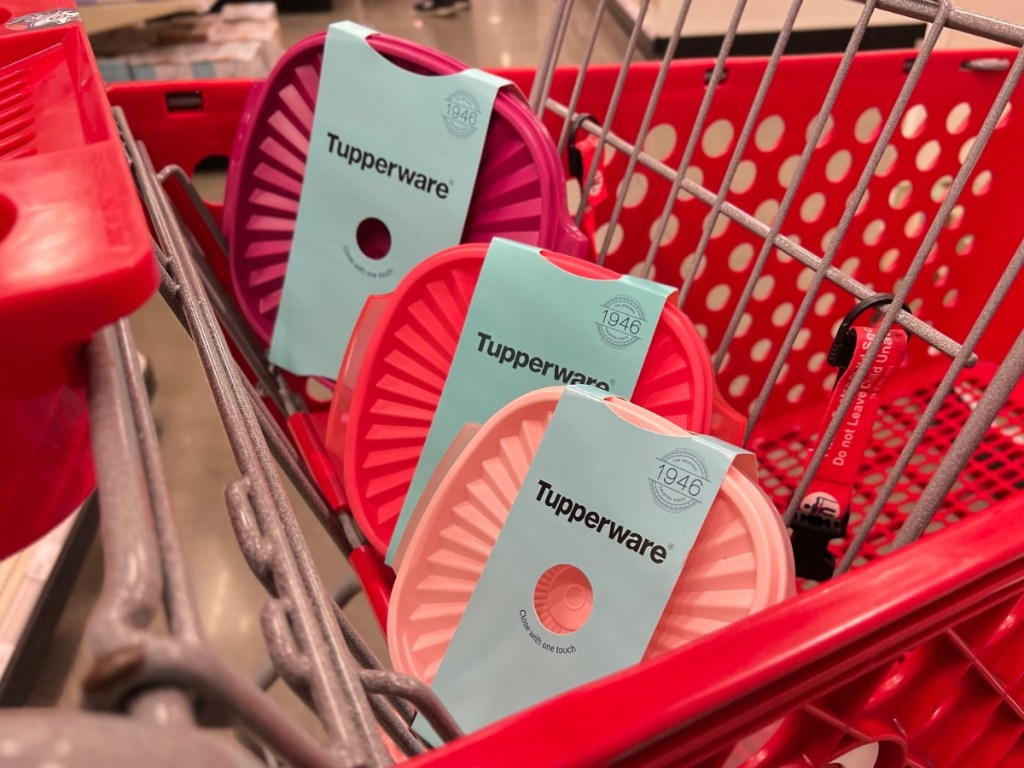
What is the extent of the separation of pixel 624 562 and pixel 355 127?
483 millimetres

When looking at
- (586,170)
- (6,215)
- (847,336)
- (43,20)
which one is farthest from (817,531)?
(43,20)

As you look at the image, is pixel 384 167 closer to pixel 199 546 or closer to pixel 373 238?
pixel 373 238

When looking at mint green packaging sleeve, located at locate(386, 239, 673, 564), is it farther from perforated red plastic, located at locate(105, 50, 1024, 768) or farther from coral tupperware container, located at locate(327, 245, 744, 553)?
perforated red plastic, located at locate(105, 50, 1024, 768)

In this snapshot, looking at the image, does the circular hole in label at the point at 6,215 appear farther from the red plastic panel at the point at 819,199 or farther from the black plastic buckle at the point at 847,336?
the red plastic panel at the point at 819,199

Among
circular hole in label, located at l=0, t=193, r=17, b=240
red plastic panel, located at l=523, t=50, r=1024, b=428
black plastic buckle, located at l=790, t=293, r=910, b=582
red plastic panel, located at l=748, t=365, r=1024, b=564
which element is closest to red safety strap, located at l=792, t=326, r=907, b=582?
black plastic buckle, located at l=790, t=293, r=910, b=582

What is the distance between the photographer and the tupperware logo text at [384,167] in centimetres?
73

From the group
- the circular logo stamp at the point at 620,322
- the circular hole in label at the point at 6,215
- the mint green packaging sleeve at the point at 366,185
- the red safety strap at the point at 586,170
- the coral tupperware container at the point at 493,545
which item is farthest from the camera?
the red safety strap at the point at 586,170

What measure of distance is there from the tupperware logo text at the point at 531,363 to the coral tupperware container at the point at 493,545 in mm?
60

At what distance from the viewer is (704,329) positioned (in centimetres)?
104

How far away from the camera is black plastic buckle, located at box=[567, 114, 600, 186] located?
83 centimetres

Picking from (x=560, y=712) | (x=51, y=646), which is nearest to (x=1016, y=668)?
(x=560, y=712)

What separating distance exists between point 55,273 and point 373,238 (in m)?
0.54

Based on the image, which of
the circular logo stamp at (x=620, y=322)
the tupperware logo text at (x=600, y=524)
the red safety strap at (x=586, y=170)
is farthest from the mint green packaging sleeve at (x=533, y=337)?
the red safety strap at (x=586, y=170)

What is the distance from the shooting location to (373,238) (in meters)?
0.81
